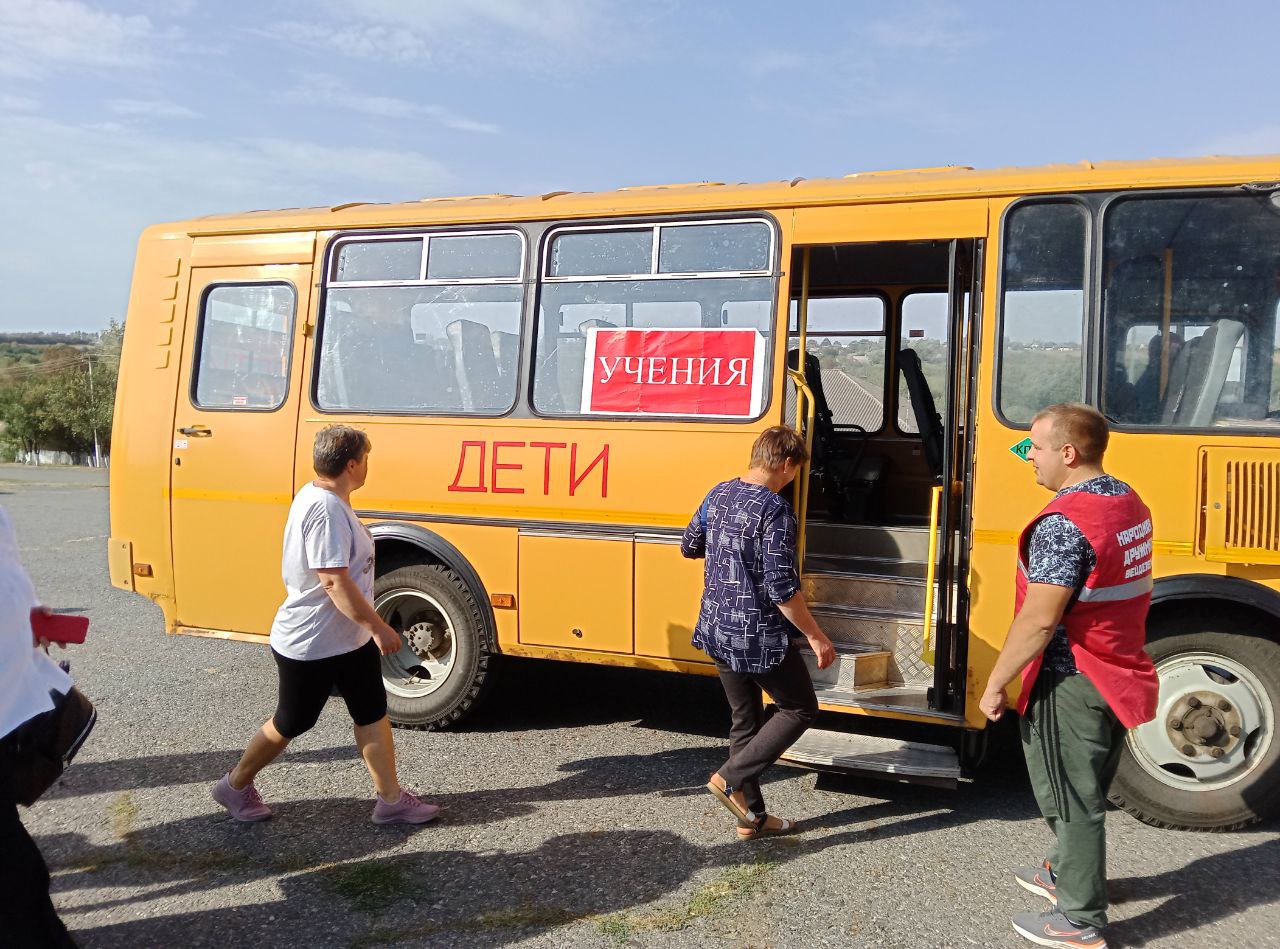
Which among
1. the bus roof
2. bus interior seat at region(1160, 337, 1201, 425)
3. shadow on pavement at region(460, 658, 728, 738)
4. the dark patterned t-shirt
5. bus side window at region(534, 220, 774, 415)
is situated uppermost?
the bus roof

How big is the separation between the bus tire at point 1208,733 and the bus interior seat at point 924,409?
1.91m

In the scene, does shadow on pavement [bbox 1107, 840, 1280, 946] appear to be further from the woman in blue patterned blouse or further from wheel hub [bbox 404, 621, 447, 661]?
wheel hub [bbox 404, 621, 447, 661]

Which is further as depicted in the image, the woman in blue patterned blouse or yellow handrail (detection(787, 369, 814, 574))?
yellow handrail (detection(787, 369, 814, 574))

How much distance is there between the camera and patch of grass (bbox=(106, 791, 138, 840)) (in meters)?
4.11

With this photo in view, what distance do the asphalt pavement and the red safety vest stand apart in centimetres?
95

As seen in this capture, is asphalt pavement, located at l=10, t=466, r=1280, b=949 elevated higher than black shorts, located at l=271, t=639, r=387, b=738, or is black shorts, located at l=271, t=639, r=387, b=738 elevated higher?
black shorts, located at l=271, t=639, r=387, b=738

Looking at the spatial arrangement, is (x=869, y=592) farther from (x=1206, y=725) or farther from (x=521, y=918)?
(x=521, y=918)

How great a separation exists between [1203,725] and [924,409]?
2408 millimetres

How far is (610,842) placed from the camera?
401 cm

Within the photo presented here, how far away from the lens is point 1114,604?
3.02 meters

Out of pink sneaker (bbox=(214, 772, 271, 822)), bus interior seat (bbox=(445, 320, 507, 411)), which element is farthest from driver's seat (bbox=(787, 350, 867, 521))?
pink sneaker (bbox=(214, 772, 271, 822))

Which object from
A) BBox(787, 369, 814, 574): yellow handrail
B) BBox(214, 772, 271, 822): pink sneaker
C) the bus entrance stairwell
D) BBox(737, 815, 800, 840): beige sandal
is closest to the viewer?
BBox(737, 815, 800, 840): beige sandal

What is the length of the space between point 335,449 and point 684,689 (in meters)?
3.41

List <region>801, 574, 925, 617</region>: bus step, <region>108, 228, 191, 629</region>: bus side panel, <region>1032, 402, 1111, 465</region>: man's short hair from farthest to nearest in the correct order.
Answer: <region>108, 228, 191, 629</region>: bus side panel → <region>801, 574, 925, 617</region>: bus step → <region>1032, 402, 1111, 465</region>: man's short hair
